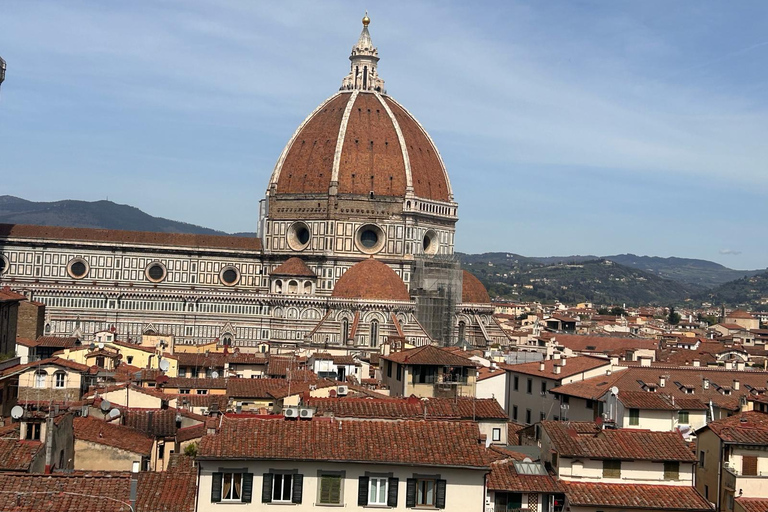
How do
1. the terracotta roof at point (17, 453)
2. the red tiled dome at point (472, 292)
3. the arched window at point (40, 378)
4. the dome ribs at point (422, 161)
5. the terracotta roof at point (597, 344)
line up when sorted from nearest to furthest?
the terracotta roof at point (17, 453), the arched window at point (40, 378), the terracotta roof at point (597, 344), the red tiled dome at point (472, 292), the dome ribs at point (422, 161)

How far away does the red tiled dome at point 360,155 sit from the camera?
117250mm

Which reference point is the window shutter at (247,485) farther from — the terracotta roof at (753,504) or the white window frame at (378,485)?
the terracotta roof at (753,504)

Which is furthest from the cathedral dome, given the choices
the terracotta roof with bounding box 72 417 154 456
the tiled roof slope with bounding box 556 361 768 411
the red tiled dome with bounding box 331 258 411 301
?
the terracotta roof with bounding box 72 417 154 456

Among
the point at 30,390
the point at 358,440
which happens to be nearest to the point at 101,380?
the point at 30,390

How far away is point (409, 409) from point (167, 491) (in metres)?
7.90

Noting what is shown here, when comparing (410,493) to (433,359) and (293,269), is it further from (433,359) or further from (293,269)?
(293,269)

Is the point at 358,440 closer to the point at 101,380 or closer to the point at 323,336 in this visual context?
the point at 101,380

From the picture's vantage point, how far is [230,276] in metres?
115

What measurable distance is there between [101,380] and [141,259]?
227 ft

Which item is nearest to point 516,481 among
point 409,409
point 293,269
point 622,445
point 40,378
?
point 622,445

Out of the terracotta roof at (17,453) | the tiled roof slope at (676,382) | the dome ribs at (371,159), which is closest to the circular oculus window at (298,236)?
the dome ribs at (371,159)

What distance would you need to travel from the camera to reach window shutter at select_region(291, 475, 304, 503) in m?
20.5

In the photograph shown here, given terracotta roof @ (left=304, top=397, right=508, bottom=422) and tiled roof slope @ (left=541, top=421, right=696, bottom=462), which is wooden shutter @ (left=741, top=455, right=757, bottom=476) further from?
terracotta roof @ (left=304, top=397, right=508, bottom=422)

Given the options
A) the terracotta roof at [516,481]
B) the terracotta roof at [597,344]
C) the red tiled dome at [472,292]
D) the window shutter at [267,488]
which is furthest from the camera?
the red tiled dome at [472,292]
